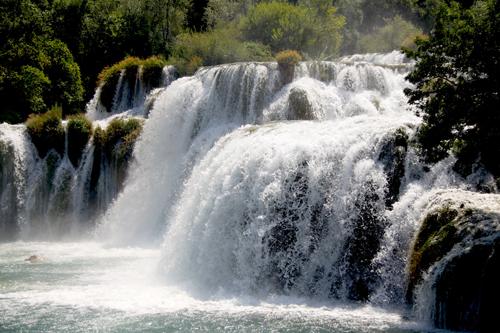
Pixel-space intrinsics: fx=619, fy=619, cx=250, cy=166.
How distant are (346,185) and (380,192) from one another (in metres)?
0.86

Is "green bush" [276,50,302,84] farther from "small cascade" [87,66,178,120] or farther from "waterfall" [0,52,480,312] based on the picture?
"small cascade" [87,66,178,120]

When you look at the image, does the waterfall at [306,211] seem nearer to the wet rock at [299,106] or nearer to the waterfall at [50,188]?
the wet rock at [299,106]

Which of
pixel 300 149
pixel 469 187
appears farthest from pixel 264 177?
pixel 469 187

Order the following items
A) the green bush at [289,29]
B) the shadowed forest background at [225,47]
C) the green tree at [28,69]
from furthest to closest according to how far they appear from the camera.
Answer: the green bush at [289,29] → the green tree at [28,69] → the shadowed forest background at [225,47]

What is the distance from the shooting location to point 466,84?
1109cm

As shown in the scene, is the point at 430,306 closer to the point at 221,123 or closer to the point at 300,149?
the point at 300,149

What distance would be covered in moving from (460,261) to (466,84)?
10.3 feet

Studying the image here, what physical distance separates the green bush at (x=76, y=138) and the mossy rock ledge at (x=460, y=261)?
16.4 metres

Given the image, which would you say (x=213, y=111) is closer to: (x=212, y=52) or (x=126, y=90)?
(x=126, y=90)

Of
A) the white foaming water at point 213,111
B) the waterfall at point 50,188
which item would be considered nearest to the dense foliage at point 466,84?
the white foaming water at point 213,111

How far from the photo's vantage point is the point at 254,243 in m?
15.0

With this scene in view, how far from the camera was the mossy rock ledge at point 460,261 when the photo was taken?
10430 mm

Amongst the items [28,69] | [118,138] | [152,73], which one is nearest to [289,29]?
[152,73]

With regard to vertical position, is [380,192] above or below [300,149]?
below
